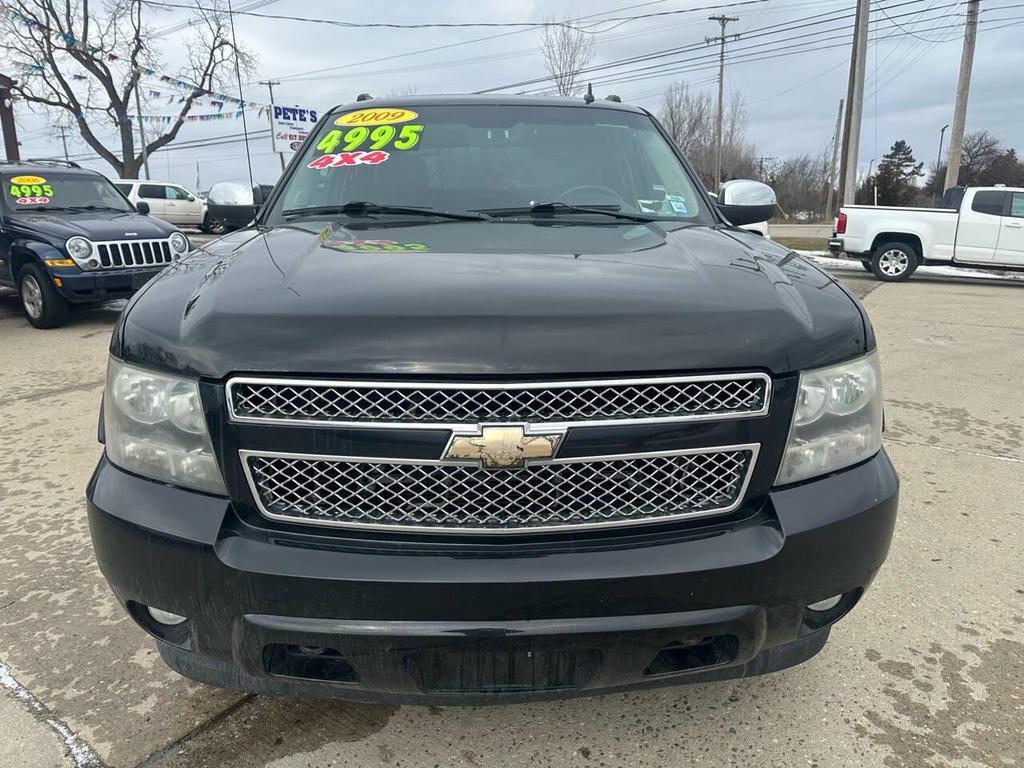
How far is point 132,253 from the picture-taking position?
7875 millimetres

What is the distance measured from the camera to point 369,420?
1452 millimetres

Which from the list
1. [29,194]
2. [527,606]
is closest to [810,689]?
[527,606]

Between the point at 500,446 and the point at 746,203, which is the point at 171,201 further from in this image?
the point at 500,446

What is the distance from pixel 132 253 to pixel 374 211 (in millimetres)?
6511

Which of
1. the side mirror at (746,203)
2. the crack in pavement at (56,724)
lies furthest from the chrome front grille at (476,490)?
the side mirror at (746,203)

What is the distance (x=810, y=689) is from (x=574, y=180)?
1941mm

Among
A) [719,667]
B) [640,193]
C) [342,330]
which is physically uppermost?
[640,193]

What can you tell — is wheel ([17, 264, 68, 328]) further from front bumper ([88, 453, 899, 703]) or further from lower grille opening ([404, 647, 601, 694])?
lower grille opening ([404, 647, 601, 694])

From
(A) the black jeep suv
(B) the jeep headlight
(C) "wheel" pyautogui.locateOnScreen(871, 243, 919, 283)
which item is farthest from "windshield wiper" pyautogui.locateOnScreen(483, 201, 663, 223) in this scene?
(C) "wheel" pyautogui.locateOnScreen(871, 243, 919, 283)

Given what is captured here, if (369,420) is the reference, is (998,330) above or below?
below

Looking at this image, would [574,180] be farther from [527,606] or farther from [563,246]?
[527,606]

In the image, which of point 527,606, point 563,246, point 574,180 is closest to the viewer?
point 527,606

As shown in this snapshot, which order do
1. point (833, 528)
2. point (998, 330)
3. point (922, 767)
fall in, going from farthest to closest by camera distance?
point (998, 330) → point (922, 767) → point (833, 528)

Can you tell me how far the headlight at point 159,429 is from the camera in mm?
1542
